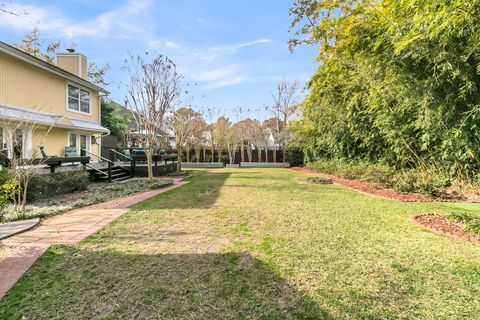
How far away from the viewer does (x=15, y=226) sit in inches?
179

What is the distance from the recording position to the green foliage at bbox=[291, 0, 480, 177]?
194 inches

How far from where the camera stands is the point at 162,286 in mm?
2594

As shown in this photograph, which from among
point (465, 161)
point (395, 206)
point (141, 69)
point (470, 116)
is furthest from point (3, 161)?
point (465, 161)

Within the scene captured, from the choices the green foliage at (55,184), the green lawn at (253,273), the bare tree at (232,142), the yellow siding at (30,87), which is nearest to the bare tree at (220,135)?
the bare tree at (232,142)

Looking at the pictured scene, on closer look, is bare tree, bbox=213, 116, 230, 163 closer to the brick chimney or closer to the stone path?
the brick chimney

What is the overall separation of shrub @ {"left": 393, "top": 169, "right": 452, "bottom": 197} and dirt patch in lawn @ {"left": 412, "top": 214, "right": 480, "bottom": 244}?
2.68 m

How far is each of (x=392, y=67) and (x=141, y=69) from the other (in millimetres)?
9258

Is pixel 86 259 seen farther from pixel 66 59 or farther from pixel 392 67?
pixel 66 59

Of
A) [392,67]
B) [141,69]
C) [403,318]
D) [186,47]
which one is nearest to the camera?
[403,318]

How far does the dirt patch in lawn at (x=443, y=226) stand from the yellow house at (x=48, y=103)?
8.74m

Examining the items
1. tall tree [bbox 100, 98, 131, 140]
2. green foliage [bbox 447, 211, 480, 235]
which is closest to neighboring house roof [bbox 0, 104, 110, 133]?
tall tree [bbox 100, 98, 131, 140]

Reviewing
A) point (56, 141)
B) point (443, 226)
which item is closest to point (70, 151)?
point (56, 141)

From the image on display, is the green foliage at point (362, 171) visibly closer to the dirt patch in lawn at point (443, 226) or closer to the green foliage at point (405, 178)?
the green foliage at point (405, 178)

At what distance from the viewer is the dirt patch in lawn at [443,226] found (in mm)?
4027
